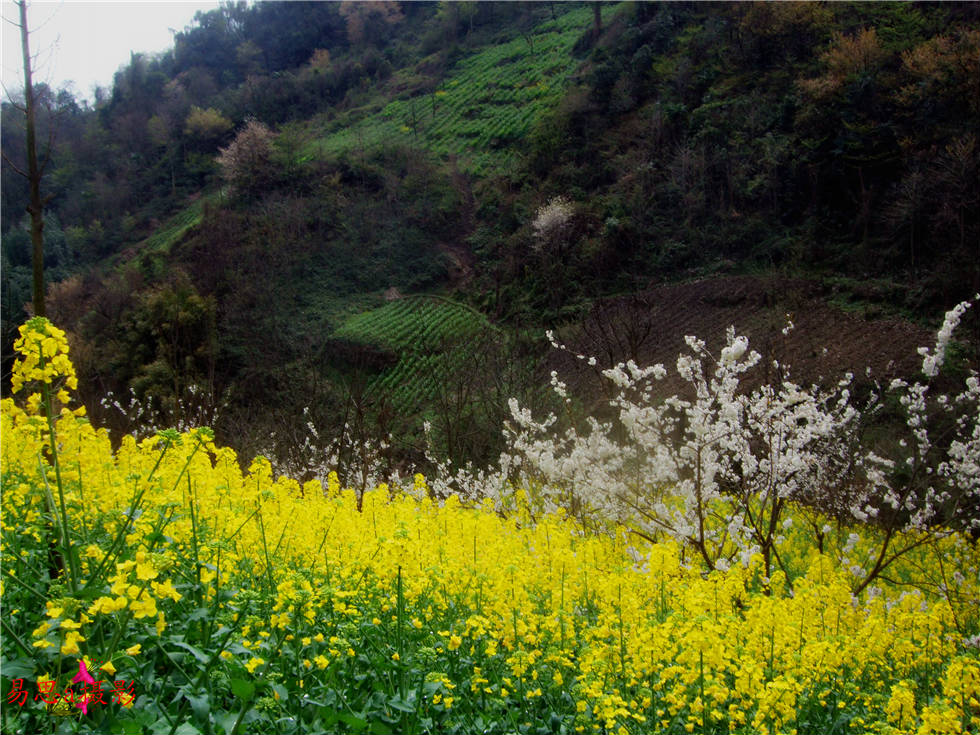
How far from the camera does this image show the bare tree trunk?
4074mm

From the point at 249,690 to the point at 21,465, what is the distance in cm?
428

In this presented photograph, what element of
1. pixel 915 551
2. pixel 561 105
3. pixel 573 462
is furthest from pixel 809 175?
pixel 573 462

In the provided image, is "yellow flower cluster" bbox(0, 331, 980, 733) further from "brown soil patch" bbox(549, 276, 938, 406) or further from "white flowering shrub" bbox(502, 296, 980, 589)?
"brown soil patch" bbox(549, 276, 938, 406)

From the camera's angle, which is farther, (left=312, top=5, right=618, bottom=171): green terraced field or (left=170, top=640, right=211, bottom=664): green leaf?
(left=312, top=5, right=618, bottom=171): green terraced field

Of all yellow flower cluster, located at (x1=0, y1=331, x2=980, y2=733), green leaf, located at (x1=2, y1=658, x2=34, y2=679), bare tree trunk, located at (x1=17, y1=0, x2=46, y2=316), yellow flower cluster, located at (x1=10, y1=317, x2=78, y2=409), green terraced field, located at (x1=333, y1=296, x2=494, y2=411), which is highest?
bare tree trunk, located at (x1=17, y1=0, x2=46, y2=316)

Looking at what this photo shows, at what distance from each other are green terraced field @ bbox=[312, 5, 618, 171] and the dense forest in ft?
0.83

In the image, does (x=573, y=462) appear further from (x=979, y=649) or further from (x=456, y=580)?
(x=979, y=649)

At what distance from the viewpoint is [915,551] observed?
917 centimetres

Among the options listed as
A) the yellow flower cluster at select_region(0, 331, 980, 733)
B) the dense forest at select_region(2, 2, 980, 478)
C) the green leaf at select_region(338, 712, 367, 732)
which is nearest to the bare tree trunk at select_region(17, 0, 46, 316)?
the yellow flower cluster at select_region(0, 331, 980, 733)

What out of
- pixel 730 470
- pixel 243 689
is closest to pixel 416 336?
Result: pixel 730 470

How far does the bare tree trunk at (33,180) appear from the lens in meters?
4.07

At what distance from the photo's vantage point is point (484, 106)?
143ft

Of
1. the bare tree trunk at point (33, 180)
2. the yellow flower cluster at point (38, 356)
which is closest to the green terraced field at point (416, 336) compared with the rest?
the bare tree trunk at point (33, 180)

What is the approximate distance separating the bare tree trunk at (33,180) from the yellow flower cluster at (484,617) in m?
0.79
